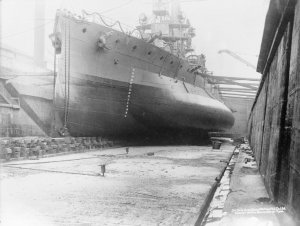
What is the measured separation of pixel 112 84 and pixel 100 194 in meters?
6.90

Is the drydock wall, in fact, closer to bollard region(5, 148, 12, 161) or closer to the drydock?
the drydock

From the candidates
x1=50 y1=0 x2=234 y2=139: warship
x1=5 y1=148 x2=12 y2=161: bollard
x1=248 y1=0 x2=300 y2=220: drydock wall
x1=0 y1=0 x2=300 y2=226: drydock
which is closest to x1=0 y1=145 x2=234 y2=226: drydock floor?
x1=0 y1=0 x2=300 y2=226: drydock

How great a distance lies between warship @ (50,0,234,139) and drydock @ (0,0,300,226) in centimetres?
4

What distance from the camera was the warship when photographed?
394 inches

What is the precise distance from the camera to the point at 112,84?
1060 centimetres

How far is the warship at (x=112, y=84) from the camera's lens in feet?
32.8

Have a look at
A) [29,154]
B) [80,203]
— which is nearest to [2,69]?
[29,154]

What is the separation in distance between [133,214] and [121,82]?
791cm

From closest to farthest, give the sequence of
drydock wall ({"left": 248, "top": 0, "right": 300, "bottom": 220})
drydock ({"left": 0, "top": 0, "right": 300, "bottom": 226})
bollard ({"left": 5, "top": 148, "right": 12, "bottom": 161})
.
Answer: drydock wall ({"left": 248, "top": 0, "right": 300, "bottom": 220})
drydock ({"left": 0, "top": 0, "right": 300, "bottom": 226})
bollard ({"left": 5, "top": 148, "right": 12, "bottom": 161})

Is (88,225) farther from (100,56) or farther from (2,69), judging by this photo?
(2,69)

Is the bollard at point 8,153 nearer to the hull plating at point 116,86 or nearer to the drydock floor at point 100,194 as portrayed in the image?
the drydock floor at point 100,194

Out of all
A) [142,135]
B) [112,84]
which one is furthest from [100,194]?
[142,135]

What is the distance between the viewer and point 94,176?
17.3ft

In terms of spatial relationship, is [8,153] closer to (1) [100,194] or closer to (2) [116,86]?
(1) [100,194]
